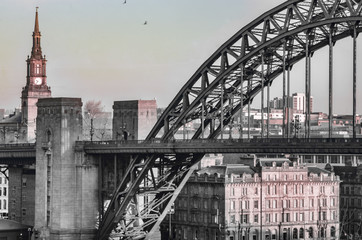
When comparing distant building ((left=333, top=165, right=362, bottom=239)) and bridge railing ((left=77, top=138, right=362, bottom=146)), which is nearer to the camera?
bridge railing ((left=77, top=138, right=362, bottom=146))

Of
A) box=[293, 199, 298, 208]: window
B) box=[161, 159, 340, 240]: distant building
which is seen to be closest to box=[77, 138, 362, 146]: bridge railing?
box=[161, 159, 340, 240]: distant building

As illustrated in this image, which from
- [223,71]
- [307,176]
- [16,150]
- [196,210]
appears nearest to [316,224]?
[307,176]

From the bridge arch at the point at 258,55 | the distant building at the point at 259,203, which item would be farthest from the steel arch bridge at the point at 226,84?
the distant building at the point at 259,203

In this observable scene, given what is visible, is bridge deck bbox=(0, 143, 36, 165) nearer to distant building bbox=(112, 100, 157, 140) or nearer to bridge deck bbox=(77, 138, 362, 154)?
distant building bbox=(112, 100, 157, 140)

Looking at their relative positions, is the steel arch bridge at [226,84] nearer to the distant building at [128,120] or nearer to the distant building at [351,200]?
the distant building at [128,120]

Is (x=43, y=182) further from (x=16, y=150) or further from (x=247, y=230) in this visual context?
(x=247, y=230)

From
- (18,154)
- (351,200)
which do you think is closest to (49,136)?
(18,154)

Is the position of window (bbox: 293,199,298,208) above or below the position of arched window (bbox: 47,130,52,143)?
below

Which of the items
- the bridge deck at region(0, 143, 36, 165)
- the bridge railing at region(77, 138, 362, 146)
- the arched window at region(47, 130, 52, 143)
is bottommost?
the bridge deck at region(0, 143, 36, 165)
